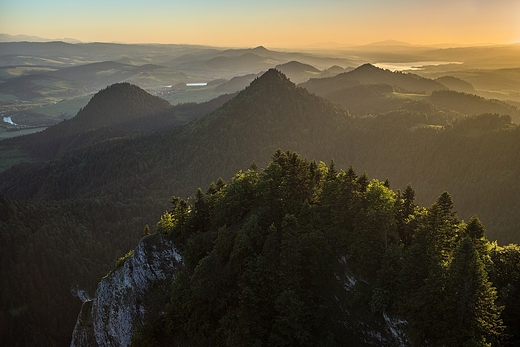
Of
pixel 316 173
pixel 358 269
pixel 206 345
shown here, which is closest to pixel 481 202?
pixel 316 173

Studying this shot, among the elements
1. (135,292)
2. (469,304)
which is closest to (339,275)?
(469,304)

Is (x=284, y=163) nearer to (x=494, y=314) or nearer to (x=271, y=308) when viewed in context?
(x=271, y=308)

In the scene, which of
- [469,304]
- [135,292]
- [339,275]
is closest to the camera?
[469,304]

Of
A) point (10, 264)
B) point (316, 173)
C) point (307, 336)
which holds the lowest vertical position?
point (10, 264)

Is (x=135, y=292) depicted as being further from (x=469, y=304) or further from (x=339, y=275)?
(x=469, y=304)

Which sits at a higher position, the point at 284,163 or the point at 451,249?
the point at 284,163

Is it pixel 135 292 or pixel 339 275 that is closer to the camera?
pixel 339 275

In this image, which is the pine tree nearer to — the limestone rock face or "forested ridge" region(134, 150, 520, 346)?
"forested ridge" region(134, 150, 520, 346)

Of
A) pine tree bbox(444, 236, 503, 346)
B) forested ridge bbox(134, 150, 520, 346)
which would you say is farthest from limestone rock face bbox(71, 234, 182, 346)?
pine tree bbox(444, 236, 503, 346)
